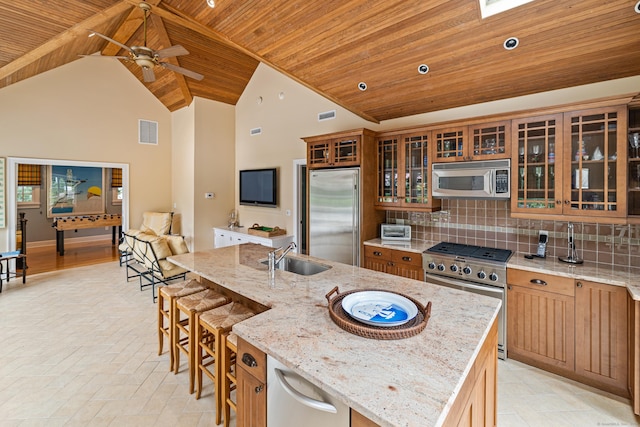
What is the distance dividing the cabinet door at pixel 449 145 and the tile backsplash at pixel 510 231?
2.00 ft

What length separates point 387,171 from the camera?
3.77 m

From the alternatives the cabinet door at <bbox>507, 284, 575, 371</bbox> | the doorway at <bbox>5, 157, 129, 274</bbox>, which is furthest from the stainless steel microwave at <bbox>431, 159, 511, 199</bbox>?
the doorway at <bbox>5, 157, 129, 274</bbox>

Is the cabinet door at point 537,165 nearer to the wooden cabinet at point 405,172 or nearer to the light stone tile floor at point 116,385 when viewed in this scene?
the wooden cabinet at point 405,172

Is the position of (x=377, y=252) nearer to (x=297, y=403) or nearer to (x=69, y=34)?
(x=297, y=403)

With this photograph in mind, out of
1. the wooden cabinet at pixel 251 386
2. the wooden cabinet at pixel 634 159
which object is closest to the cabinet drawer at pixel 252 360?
the wooden cabinet at pixel 251 386

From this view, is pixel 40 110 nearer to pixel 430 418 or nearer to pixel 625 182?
pixel 430 418

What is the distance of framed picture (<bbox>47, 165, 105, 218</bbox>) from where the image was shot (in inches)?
305

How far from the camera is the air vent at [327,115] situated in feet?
15.2

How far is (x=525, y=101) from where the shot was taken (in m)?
3.04

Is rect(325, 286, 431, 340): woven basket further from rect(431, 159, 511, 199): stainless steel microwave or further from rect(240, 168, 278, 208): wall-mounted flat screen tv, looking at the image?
rect(240, 168, 278, 208): wall-mounted flat screen tv

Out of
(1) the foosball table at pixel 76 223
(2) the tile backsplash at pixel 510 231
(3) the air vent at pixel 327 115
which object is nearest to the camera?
(2) the tile backsplash at pixel 510 231

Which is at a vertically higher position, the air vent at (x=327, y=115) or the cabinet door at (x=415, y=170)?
the air vent at (x=327, y=115)

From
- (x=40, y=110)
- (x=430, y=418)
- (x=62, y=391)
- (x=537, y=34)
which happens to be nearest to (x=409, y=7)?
(x=537, y=34)

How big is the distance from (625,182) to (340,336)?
8.87 feet
